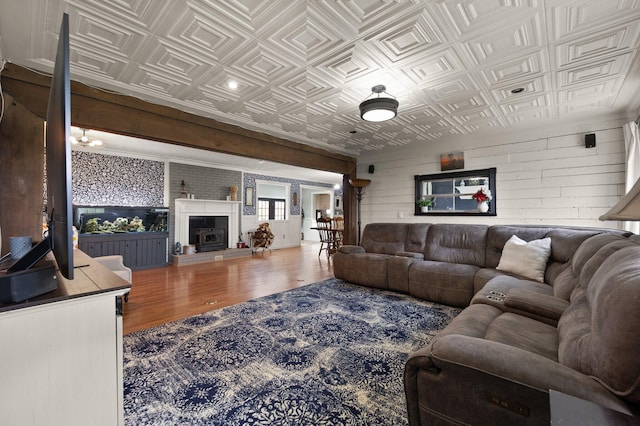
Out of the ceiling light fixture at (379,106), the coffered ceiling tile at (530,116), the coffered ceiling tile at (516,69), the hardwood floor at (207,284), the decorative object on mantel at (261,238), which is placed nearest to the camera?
the coffered ceiling tile at (516,69)

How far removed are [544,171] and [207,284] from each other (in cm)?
537

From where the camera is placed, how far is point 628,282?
843mm

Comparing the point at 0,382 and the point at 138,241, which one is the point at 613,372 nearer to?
the point at 0,382

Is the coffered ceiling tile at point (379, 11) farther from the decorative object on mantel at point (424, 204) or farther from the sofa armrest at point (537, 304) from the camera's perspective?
the decorative object on mantel at point (424, 204)

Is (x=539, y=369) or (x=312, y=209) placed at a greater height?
(x=312, y=209)

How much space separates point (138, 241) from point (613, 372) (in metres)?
6.71

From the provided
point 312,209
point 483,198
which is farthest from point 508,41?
point 312,209

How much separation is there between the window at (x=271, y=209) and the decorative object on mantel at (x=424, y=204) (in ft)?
17.1

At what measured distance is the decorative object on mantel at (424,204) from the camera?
4.77 m

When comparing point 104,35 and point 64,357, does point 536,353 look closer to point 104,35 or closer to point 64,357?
point 64,357

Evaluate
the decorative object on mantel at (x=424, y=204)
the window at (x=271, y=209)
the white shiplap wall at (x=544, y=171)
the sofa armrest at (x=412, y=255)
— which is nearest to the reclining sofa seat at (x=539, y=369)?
the sofa armrest at (x=412, y=255)

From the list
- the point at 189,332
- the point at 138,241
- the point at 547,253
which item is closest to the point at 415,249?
the point at 547,253

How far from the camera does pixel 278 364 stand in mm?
2031

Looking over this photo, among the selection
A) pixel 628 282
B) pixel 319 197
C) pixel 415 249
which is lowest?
pixel 415 249
